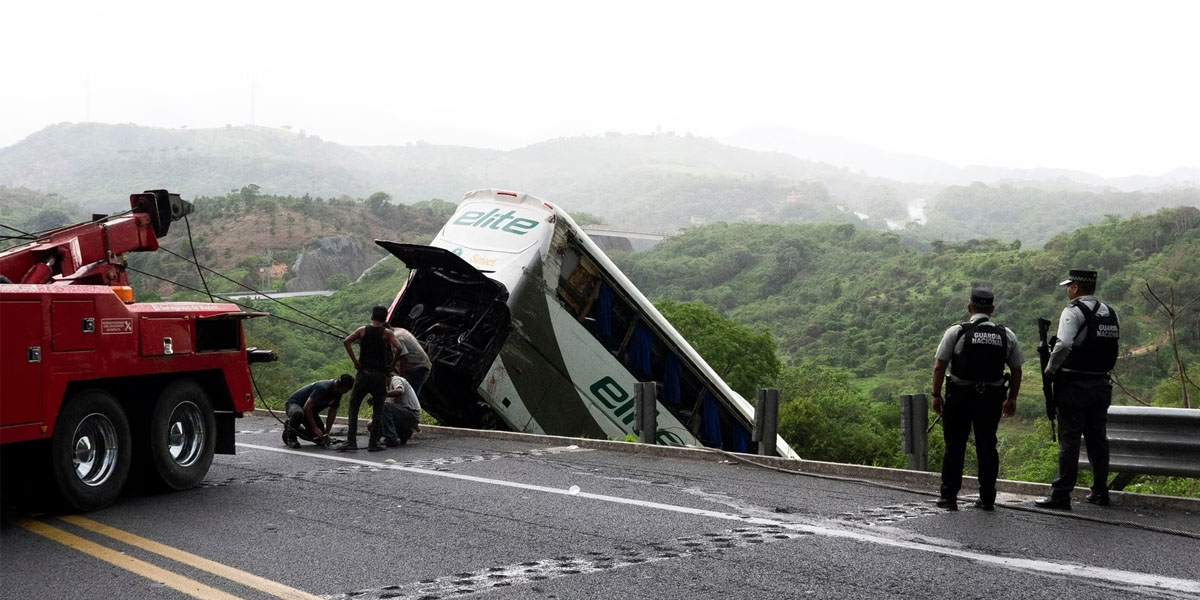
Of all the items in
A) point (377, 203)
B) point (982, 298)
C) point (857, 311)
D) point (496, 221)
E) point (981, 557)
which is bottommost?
point (857, 311)

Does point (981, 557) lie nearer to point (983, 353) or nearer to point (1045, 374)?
point (983, 353)

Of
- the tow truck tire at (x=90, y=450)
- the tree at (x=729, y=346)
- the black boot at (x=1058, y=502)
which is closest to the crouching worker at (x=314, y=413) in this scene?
the tow truck tire at (x=90, y=450)

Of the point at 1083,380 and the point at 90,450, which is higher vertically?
the point at 1083,380

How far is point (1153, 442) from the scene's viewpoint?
825 cm

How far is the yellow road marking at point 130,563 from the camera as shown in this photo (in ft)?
17.7

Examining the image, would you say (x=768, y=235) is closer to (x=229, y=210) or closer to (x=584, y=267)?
(x=229, y=210)

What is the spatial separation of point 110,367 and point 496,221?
8363mm

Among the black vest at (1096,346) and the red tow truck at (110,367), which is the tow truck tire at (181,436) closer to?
the red tow truck at (110,367)

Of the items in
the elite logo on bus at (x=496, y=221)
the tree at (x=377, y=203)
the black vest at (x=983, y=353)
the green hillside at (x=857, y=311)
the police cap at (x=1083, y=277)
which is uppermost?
the tree at (x=377, y=203)

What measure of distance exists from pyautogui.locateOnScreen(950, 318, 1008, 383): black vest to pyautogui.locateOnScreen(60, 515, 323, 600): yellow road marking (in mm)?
5034

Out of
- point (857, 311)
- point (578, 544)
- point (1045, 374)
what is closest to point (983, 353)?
point (1045, 374)

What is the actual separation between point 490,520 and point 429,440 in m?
5.96

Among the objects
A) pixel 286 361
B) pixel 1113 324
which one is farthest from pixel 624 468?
pixel 286 361

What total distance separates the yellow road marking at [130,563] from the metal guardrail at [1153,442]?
22.0 feet
